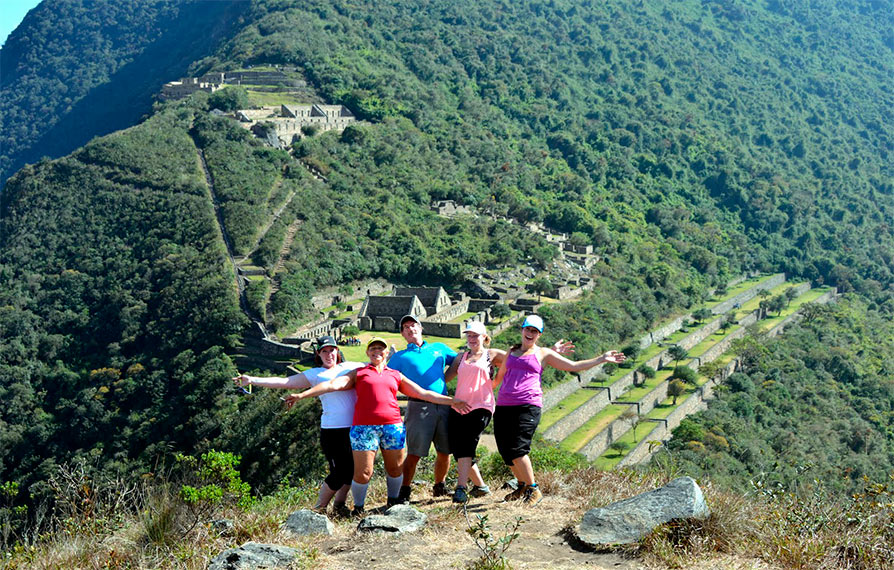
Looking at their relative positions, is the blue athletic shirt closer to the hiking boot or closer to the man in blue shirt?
the man in blue shirt

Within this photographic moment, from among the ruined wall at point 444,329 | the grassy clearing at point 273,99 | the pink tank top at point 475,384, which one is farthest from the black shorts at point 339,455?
the grassy clearing at point 273,99

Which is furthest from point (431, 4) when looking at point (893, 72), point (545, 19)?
point (893, 72)

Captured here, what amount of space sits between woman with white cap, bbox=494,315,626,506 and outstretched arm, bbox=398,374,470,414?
0.38 meters

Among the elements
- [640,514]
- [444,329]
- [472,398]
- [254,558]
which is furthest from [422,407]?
[444,329]

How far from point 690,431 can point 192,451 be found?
1604cm

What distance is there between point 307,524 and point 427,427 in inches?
63.1

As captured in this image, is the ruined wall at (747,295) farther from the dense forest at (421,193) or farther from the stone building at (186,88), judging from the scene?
the stone building at (186,88)

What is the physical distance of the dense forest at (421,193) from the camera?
34169mm

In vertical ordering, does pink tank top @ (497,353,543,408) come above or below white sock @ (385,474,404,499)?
above

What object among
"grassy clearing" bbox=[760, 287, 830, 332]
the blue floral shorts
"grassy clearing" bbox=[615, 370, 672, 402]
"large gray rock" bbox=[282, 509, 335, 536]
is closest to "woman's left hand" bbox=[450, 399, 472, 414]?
the blue floral shorts

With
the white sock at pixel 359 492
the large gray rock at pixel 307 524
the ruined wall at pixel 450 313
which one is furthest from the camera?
the ruined wall at pixel 450 313

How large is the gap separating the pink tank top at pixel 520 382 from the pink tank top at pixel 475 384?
15 cm

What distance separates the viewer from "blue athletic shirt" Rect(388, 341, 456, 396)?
9102 mm

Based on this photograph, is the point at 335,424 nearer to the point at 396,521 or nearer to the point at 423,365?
the point at 423,365
